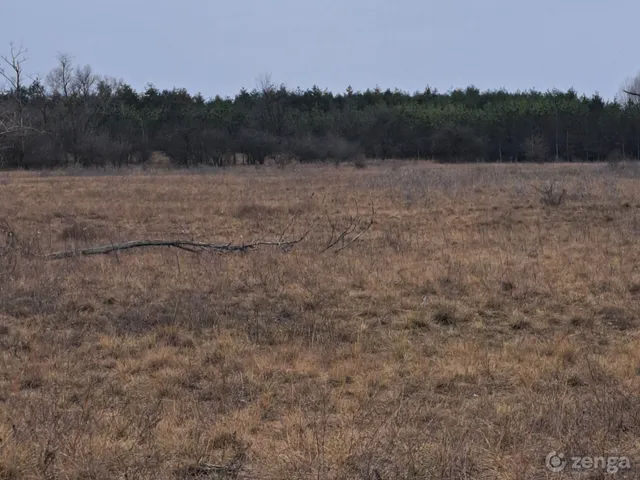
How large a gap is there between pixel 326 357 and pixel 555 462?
7.51ft

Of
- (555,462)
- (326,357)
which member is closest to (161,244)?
(326,357)

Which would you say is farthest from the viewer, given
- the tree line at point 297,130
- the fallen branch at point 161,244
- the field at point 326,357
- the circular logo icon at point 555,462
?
the tree line at point 297,130

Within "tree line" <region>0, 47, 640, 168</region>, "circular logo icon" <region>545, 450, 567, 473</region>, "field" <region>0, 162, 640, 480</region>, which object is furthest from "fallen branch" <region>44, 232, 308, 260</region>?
"tree line" <region>0, 47, 640, 168</region>

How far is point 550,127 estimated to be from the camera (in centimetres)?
5150

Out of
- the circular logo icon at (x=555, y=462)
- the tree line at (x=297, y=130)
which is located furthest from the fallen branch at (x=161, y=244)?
the tree line at (x=297, y=130)

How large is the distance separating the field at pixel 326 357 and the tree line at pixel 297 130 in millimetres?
36205

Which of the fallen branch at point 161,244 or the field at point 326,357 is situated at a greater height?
the fallen branch at point 161,244

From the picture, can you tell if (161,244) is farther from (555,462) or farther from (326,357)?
(555,462)

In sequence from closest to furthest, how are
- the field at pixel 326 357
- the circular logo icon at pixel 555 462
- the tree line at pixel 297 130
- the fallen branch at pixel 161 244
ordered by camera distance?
the circular logo icon at pixel 555 462 < the field at pixel 326 357 < the fallen branch at pixel 161 244 < the tree line at pixel 297 130

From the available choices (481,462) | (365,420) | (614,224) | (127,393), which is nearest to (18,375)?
(127,393)

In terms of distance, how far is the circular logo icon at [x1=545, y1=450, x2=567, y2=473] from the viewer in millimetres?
3148

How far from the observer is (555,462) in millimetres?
3209

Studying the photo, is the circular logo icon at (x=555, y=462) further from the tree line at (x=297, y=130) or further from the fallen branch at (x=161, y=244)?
the tree line at (x=297, y=130)

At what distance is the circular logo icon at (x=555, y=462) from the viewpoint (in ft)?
10.3
